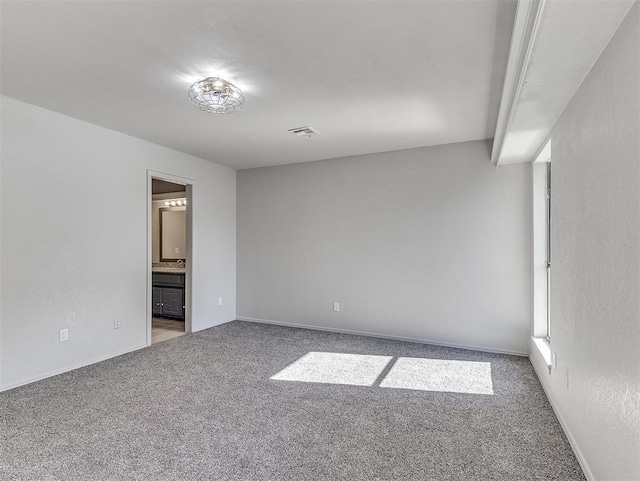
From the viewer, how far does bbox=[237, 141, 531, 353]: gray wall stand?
4.17m

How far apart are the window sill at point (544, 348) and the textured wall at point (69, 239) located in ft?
13.8

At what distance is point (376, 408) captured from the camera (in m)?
2.74

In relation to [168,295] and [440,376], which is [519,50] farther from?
[168,295]

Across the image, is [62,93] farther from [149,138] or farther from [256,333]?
[256,333]

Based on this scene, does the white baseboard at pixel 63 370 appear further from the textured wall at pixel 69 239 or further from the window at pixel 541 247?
the window at pixel 541 247

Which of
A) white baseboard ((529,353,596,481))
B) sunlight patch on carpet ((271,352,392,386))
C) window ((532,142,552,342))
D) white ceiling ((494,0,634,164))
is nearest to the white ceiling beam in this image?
white ceiling ((494,0,634,164))

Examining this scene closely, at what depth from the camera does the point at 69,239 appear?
3.55 meters

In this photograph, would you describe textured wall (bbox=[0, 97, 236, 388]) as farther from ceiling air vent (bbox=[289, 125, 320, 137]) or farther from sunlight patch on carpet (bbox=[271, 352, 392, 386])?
sunlight patch on carpet (bbox=[271, 352, 392, 386])

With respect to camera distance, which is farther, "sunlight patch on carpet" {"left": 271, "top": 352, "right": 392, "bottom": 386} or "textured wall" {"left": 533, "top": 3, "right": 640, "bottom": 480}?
"sunlight patch on carpet" {"left": 271, "top": 352, "right": 392, "bottom": 386}

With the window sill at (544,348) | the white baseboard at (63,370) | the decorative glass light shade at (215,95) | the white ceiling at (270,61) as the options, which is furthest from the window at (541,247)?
the white baseboard at (63,370)

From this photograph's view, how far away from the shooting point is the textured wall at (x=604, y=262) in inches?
56.5

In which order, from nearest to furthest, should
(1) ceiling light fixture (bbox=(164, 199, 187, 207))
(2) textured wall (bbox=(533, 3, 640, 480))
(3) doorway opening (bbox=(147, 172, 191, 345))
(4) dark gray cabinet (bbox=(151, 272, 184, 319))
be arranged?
(2) textured wall (bbox=(533, 3, 640, 480))
(3) doorway opening (bbox=(147, 172, 191, 345))
(4) dark gray cabinet (bbox=(151, 272, 184, 319))
(1) ceiling light fixture (bbox=(164, 199, 187, 207))

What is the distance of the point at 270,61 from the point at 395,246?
2917 mm

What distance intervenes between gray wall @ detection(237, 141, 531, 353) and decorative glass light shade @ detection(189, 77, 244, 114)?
2395 millimetres
